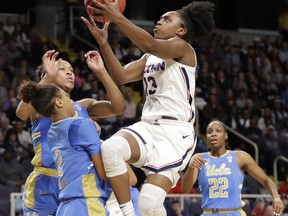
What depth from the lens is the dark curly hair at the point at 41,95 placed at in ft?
16.9

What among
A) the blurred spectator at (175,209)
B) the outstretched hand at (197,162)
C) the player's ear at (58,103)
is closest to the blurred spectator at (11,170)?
the blurred spectator at (175,209)

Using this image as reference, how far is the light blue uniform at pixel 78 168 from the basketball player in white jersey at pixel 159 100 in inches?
4.4

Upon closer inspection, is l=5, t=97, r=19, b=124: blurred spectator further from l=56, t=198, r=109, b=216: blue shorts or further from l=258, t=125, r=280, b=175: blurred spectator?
l=56, t=198, r=109, b=216: blue shorts

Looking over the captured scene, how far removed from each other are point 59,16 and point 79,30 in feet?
3.39

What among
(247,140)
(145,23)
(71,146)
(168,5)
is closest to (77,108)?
(71,146)

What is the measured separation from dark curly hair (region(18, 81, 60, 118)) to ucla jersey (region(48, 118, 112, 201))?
13 centimetres

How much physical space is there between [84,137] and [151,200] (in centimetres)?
68

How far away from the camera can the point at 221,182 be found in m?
7.96

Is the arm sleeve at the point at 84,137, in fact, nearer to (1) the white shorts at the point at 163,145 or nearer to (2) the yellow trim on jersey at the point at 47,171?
(1) the white shorts at the point at 163,145

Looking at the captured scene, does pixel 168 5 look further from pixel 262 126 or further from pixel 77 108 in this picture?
pixel 77 108

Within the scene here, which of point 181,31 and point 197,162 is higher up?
point 181,31

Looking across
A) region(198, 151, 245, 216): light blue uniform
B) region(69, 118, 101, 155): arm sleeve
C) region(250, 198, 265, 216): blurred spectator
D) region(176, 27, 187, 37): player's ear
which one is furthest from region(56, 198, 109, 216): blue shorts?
region(250, 198, 265, 216): blurred spectator

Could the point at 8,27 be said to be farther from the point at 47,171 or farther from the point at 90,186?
the point at 90,186

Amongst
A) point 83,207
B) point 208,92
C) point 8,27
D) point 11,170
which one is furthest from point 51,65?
point 208,92
